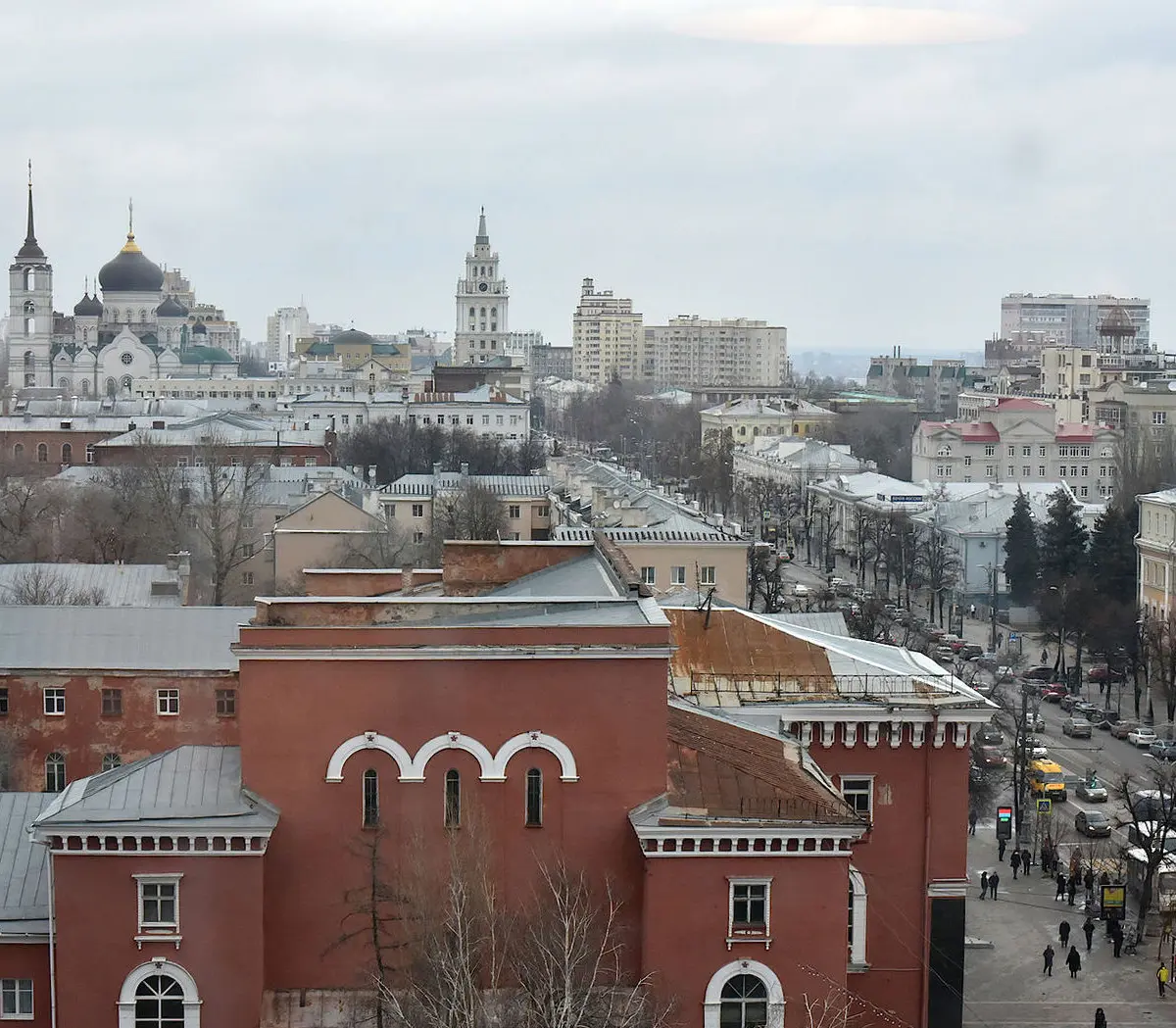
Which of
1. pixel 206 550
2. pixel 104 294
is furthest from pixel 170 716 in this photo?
pixel 104 294

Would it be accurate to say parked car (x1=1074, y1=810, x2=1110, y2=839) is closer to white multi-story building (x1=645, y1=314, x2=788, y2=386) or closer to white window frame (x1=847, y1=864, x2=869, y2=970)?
white window frame (x1=847, y1=864, x2=869, y2=970)

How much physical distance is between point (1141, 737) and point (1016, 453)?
148 feet

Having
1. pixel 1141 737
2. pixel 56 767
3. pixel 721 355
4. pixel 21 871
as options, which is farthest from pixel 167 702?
pixel 721 355

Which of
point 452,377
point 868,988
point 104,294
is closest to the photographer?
point 868,988

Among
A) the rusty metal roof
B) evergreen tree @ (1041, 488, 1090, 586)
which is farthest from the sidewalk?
evergreen tree @ (1041, 488, 1090, 586)

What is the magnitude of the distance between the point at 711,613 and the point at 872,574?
41571mm

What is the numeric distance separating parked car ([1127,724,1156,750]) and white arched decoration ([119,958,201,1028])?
78.1 feet

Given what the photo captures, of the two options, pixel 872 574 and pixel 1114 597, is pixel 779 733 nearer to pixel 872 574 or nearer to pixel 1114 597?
pixel 1114 597

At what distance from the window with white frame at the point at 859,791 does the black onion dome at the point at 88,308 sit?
119536 millimetres

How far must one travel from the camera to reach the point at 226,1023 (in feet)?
51.9

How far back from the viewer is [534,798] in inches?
640

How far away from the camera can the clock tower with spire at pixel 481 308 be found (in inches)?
5482

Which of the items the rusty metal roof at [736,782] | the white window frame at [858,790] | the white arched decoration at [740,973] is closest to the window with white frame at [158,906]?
the rusty metal roof at [736,782]

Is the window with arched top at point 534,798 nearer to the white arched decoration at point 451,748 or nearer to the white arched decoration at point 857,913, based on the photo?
the white arched decoration at point 451,748
